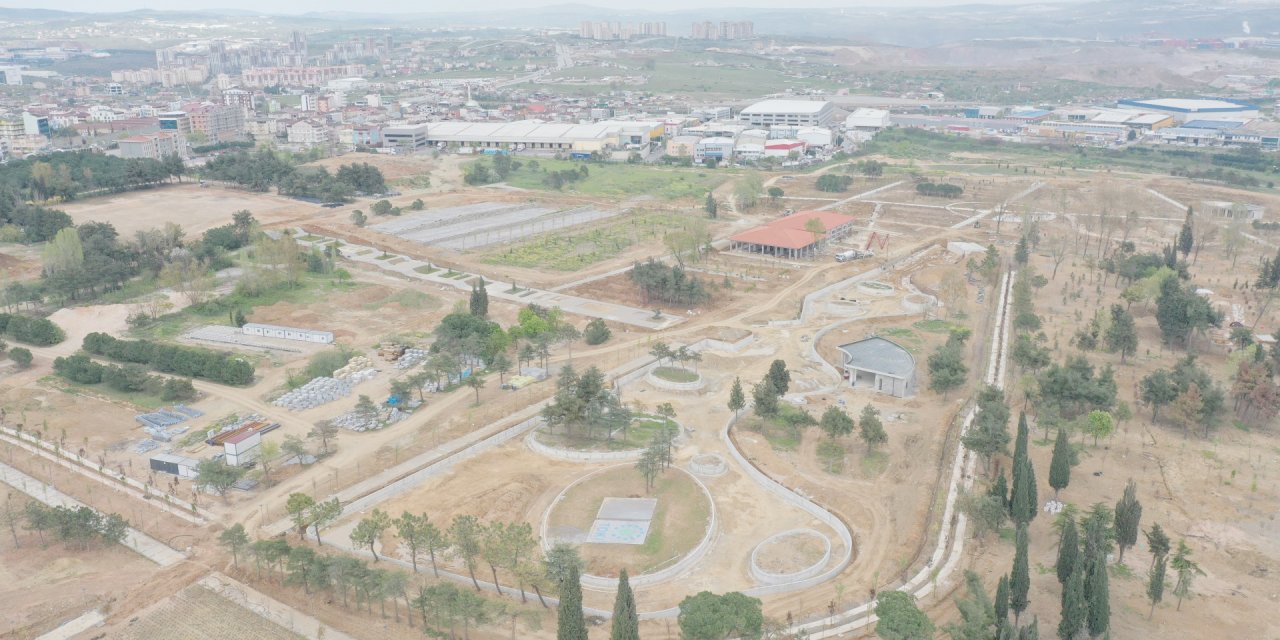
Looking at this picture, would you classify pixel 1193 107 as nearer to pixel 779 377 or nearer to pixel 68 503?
pixel 779 377

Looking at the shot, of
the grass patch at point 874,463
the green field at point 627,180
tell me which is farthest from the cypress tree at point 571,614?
the green field at point 627,180

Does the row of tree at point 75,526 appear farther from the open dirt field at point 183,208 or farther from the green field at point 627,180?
the green field at point 627,180

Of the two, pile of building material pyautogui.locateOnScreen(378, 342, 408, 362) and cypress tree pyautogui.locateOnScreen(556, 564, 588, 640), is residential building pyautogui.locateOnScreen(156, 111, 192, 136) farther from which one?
cypress tree pyautogui.locateOnScreen(556, 564, 588, 640)

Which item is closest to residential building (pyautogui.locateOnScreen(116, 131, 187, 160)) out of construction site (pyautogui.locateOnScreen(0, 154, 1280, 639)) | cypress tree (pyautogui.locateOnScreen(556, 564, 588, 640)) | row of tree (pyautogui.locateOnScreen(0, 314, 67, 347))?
construction site (pyautogui.locateOnScreen(0, 154, 1280, 639))

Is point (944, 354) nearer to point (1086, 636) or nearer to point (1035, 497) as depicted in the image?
point (1035, 497)

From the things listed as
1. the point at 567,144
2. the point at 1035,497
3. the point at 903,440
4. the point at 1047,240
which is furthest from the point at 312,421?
the point at 567,144

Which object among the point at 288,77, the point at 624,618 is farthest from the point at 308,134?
the point at 624,618
